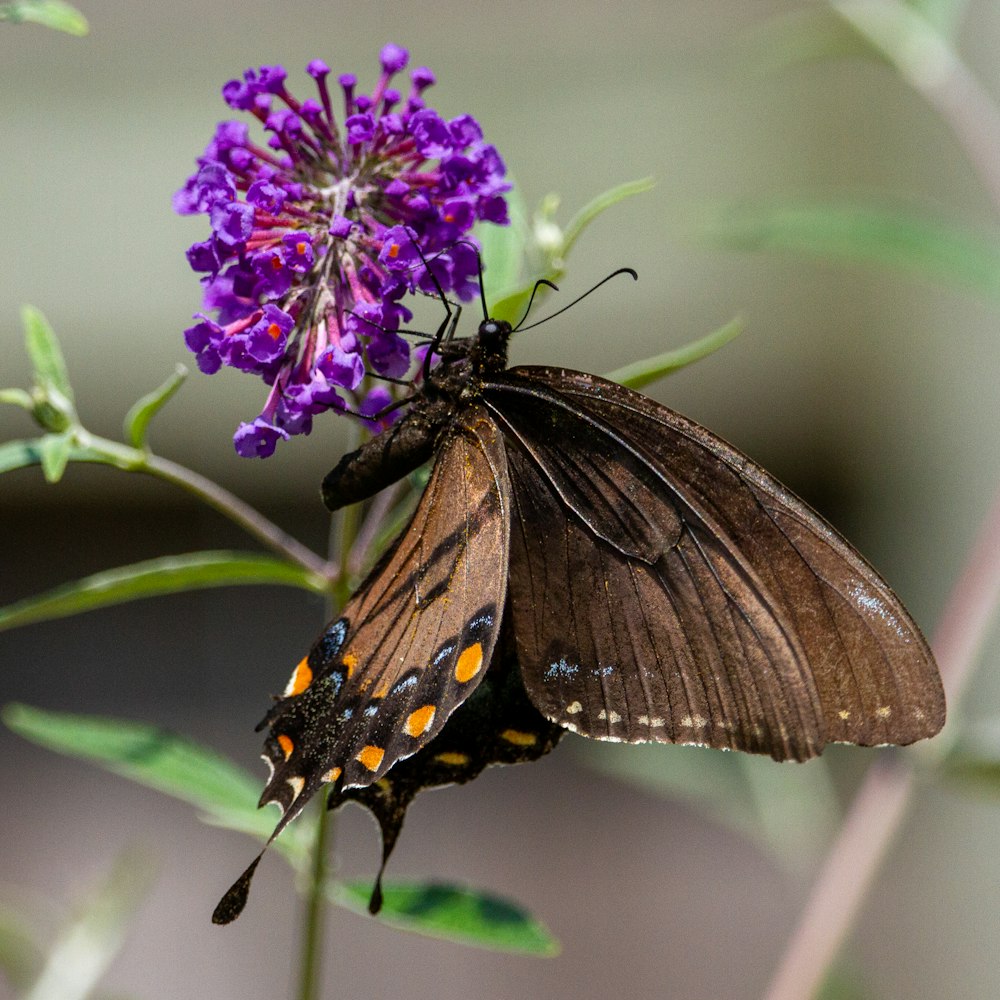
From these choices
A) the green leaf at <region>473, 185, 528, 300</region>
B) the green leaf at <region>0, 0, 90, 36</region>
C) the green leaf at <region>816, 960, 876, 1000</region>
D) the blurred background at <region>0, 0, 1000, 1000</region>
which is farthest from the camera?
the blurred background at <region>0, 0, 1000, 1000</region>

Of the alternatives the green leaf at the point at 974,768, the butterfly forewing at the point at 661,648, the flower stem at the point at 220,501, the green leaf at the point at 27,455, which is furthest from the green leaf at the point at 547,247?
the green leaf at the point at 974,768

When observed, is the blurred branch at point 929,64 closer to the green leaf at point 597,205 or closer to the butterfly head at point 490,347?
the green leaf at point 597,205

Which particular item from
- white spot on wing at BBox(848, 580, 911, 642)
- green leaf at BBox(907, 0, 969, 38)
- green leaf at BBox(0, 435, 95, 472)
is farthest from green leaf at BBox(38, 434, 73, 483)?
green leaf at BBox(907, 0, 969, 38)

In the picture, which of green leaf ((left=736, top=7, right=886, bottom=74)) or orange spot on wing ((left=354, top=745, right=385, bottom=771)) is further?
green leaf ((left=736, top=7, right=886, bottom=74))

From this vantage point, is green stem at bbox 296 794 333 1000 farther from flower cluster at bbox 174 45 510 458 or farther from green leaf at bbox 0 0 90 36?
green leaf at bbox 0 0 90 36

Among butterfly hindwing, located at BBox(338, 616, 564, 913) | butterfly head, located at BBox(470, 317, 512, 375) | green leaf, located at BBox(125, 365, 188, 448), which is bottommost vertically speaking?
butterfly hindwing, located at BBox(338, 616, 564, 913)

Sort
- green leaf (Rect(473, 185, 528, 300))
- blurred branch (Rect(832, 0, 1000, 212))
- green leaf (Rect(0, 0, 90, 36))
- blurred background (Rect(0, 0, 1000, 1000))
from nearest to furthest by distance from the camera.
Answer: green leaf (Rect(0, 0, 90, 36)) → green leaf (Rect(473, 185, 528, 300)) → blurred branch (Rect(832, 0, 1000, 212)) → blurred background (Rect(0, 0, 1000, 1000))
